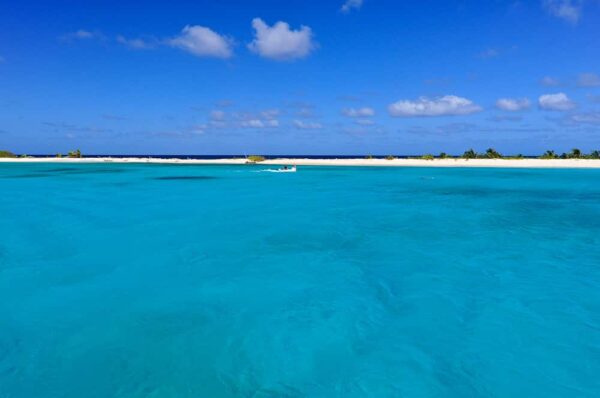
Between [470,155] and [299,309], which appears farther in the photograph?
[470,155]

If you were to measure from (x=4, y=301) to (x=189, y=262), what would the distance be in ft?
16.4

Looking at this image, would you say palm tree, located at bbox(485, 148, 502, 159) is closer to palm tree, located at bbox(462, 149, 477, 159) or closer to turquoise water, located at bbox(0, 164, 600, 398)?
palm tree, located at bbox(462, 149, 477, 159)

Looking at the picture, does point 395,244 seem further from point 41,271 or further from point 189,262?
point 41,271

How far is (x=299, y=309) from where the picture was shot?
912 centimetres

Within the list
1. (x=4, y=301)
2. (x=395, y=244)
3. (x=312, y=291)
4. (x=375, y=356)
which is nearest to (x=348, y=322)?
(x=375, y=356)

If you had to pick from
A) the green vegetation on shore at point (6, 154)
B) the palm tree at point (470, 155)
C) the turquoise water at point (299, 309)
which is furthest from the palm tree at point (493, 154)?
the green vegetation on shore at point (6, 154)

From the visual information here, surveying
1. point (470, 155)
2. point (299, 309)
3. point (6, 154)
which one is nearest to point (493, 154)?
point (470, 155)

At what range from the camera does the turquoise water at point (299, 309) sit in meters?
6.30

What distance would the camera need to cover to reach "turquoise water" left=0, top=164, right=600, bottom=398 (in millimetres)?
6297

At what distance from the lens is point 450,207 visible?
24984 millimetres

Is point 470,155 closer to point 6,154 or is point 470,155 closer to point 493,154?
point 493,154

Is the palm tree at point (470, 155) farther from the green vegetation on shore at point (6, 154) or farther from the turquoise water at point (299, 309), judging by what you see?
the green vegetation on shore at point (6, 154)

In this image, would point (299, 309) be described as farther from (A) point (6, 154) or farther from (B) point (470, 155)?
(A) point (6, 154)

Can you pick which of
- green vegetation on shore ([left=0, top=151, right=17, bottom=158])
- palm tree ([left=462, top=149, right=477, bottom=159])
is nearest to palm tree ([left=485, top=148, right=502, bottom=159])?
palm tree ([left=462, top=149, right=477, bottom=159])
